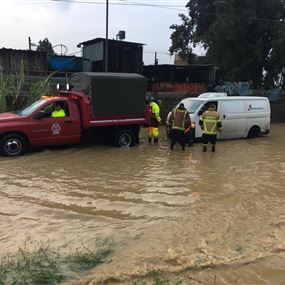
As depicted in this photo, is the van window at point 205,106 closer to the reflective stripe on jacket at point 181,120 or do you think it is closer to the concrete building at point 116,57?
the reflective stripe on jacket at point 181,120

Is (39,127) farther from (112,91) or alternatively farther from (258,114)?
(258,114)

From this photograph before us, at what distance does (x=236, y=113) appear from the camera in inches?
686

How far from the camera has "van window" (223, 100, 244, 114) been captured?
1706cm

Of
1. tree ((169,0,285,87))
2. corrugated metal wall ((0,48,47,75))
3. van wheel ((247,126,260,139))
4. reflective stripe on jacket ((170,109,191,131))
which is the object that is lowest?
van wheel ((247,126,260,139))

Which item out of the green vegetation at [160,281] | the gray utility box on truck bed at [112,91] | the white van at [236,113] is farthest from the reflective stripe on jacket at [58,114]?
the green vegetation at [160,281]

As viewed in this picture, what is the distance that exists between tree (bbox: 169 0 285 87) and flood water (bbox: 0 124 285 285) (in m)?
20.0

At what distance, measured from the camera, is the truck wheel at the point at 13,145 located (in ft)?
40.8

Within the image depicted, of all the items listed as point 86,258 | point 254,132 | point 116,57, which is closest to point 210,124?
point 254,132

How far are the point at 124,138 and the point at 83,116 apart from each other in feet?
5.67

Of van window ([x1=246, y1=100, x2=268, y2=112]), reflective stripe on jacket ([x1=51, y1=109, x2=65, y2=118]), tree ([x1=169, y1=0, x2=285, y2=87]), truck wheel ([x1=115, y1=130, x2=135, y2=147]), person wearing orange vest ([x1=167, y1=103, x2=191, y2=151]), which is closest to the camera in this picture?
reflective stripe on jacket ([x1=51, y1=109, x2=65, y2=118])

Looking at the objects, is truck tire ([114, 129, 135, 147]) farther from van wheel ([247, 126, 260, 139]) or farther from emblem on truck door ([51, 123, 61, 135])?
van wheel ([247, 126, 260, 139])

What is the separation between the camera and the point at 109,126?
47.1 ft

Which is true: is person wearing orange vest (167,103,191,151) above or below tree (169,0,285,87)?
below

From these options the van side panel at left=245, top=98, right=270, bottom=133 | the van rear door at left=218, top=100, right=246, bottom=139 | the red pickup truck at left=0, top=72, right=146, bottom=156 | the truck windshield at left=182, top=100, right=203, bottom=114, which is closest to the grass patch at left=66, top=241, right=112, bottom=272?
the red pickup truck at left=0, top=72, right=146, bottom=156
